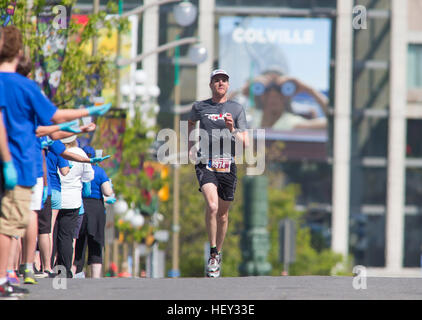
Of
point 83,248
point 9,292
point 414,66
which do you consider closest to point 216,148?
point 83,248

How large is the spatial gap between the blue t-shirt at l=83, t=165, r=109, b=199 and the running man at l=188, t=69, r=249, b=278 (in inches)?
52.0

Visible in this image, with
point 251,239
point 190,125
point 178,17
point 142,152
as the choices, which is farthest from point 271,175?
point 190,125

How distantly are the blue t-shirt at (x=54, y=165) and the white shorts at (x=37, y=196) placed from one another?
234cm

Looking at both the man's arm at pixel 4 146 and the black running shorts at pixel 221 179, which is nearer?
the man's arm at pixel 4 146

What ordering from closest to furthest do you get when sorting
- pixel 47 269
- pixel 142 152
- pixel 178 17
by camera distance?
pixel 47 269, pixel 178 17, pixel 142 152

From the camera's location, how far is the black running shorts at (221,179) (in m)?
11.8

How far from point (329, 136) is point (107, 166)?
47.4m

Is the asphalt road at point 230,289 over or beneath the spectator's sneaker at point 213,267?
beneath

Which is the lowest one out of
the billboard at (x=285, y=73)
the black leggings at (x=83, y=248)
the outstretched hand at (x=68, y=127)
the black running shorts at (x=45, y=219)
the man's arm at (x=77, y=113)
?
the black leggings at (x=83, y=248)

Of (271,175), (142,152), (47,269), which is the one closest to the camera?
(47,269)

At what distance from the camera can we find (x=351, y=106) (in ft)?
219

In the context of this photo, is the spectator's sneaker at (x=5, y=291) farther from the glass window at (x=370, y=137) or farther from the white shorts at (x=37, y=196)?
the glass window at (x=370, y=137)

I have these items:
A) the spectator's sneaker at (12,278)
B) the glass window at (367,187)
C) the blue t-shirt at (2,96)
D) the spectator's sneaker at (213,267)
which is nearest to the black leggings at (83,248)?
the spectator's sneaker at (213,267)
